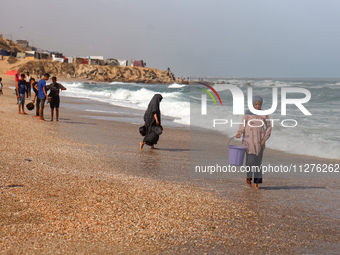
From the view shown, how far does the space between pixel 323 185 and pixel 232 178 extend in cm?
174

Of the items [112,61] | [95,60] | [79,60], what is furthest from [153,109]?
[112,61]

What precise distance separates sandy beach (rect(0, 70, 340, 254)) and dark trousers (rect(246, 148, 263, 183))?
9.4 inches

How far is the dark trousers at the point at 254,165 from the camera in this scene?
287 inches

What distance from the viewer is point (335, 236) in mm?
5129

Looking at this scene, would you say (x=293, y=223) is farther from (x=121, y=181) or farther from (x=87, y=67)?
(x=87, y=67)

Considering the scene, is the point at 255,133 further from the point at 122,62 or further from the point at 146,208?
Answer: the point at 122,62

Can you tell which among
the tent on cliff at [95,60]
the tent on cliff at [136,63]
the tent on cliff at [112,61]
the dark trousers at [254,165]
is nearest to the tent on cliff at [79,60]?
the tent on cliff at [95,60]

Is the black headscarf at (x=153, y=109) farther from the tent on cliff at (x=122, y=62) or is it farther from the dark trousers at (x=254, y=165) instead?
the tent on cliff at (x=122, y=62)

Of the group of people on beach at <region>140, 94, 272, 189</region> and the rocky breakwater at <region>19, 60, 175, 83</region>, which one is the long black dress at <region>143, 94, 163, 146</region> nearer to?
the group of people on beach at <region>140, 94, 272, 189</region>

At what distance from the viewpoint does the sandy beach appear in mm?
4547

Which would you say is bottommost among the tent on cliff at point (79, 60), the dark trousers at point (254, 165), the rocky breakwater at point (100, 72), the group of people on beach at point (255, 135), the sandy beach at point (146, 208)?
the sandy beach at point (146, 208)

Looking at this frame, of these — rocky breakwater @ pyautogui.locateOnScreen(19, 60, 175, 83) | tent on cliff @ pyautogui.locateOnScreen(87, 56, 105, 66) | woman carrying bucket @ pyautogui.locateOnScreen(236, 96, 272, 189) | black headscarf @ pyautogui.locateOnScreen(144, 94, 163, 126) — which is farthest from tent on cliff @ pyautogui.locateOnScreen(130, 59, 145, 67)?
woman carrying bucket @ pyautogui.locateOnScreen(236, 96, 272, 189)

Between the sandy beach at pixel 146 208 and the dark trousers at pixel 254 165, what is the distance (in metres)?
0.24

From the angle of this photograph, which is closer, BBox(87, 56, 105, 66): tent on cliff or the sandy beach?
the sandy beach
